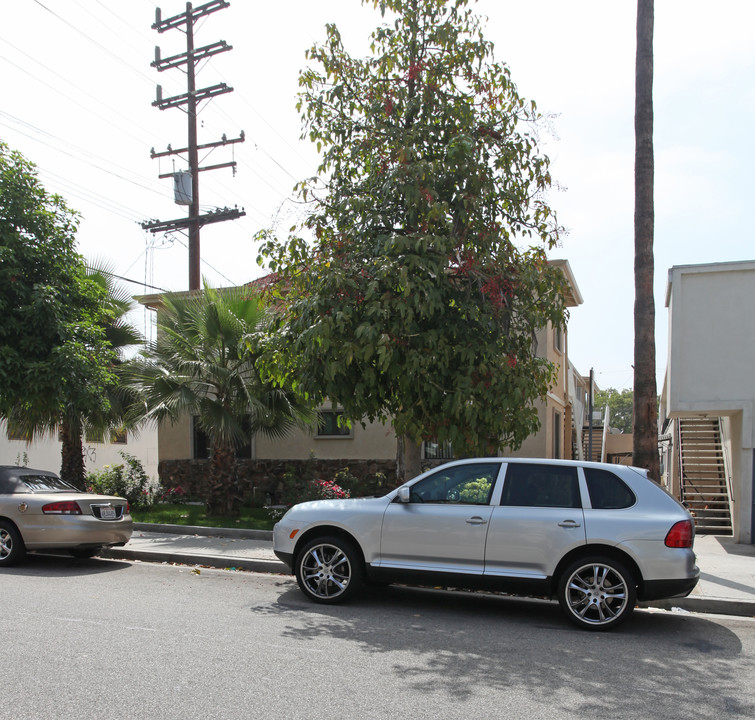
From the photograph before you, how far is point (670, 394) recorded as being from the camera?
13.1 m

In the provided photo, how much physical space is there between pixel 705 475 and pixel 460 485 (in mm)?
12212

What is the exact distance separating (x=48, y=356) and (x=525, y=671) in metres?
10.4

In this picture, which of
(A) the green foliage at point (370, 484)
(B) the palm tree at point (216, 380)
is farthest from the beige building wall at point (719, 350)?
(B) the palm tree at point (216, 380)

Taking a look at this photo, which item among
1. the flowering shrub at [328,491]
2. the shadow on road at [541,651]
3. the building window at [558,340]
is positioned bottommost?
the shadow on road at [541,651]

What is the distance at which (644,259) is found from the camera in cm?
1065

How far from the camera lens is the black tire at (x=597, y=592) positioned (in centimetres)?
688

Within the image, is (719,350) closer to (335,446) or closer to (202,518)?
(335,446)

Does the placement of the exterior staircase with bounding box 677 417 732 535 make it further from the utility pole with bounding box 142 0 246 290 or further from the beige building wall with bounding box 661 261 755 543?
the utility pole with bounding box 142 0 246 290

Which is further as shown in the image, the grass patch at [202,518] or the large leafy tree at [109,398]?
the large leafy tree at [109,398]

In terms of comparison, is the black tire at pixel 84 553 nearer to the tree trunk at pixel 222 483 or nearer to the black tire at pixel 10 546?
the black tire at pixel 10 546

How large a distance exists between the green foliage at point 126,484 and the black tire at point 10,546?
6.88 metres

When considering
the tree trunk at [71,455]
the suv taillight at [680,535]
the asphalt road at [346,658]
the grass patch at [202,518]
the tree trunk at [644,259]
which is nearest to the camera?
the asphalt road at [346,658]

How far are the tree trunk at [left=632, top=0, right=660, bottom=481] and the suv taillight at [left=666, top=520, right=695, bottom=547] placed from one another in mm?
3448

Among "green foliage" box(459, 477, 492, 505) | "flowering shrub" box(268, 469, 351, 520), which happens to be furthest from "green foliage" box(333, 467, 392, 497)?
"green foliage" box(459, 477, 492, 505)
